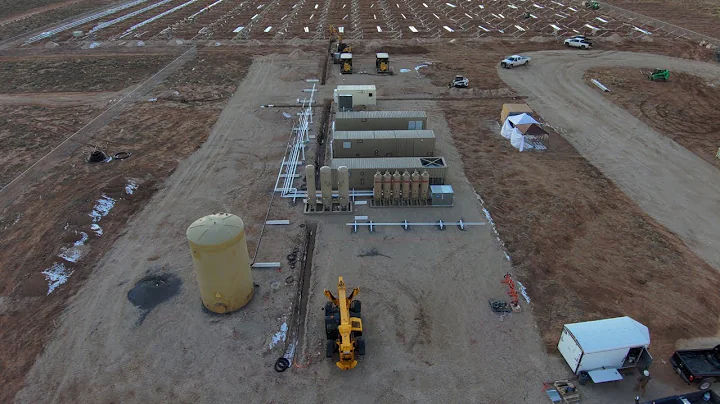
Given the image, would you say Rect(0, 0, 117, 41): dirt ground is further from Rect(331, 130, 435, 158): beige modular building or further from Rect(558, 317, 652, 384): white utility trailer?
Rect(558, 317, 652, 384): white utility trailer

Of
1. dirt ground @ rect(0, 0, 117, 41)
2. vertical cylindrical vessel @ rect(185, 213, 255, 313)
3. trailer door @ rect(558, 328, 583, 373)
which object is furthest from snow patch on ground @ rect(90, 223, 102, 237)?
dirt ground @ rect(0, 0, 117, 41)

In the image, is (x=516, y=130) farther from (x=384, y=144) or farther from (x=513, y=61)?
(x=513, y=61)

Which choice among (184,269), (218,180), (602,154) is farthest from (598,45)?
(184,269)

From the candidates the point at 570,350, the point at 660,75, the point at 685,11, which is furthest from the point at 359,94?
the point at 685,11

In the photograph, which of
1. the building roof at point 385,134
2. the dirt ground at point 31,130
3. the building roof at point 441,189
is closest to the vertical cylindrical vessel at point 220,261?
the building roof at point 441,189

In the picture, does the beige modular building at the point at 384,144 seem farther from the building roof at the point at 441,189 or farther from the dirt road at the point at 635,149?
the dirt road at the point at 635,149
